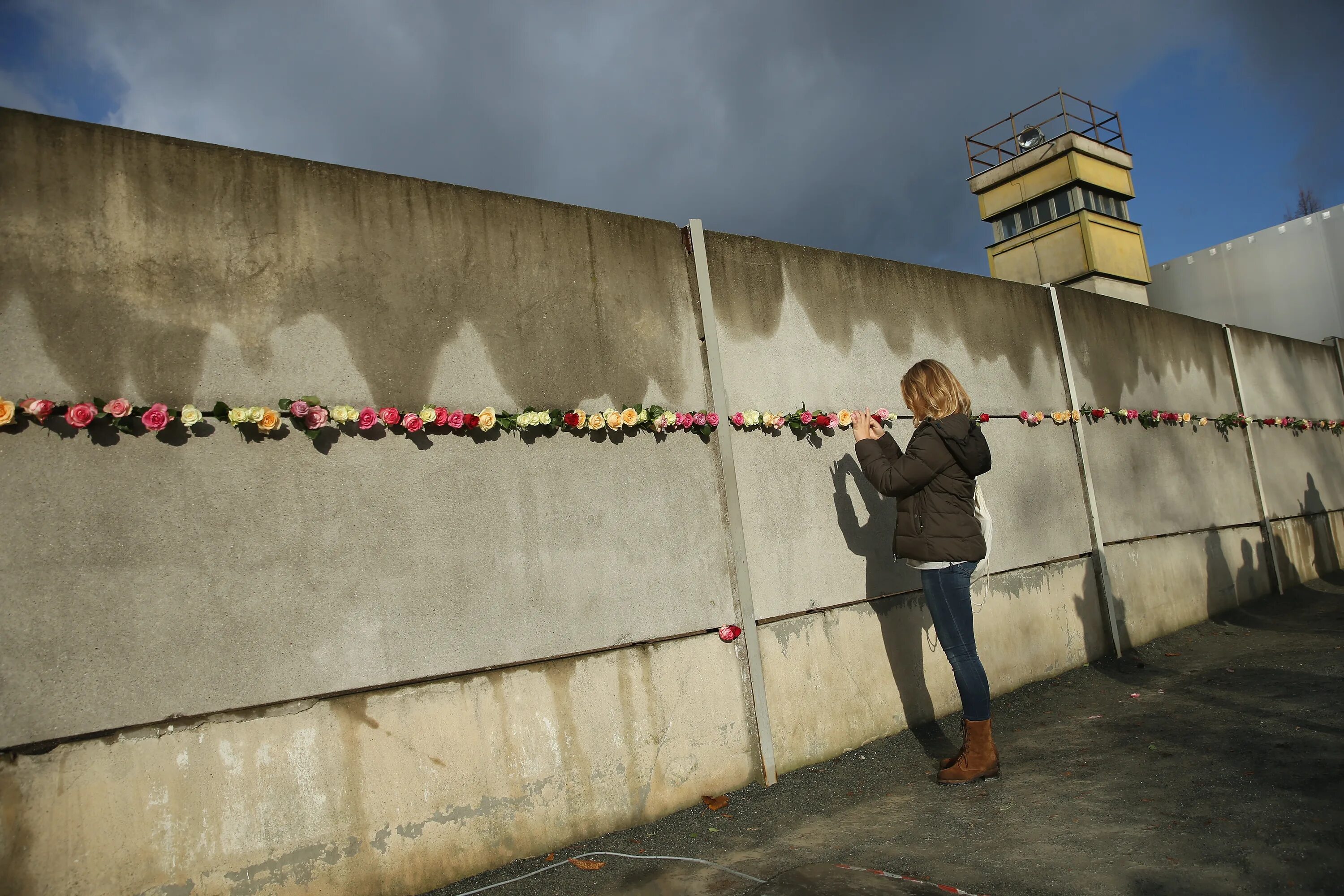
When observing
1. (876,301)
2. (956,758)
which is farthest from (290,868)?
(876,301)

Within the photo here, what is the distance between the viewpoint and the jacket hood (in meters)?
3.70

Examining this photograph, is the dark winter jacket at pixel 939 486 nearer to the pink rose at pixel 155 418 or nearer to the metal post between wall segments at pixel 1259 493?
the pink rose at pixel 155 418

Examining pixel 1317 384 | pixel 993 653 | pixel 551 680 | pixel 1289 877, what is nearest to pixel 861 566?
pixel 993 653

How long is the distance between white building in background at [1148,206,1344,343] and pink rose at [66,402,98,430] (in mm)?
14558

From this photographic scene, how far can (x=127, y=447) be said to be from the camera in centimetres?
272

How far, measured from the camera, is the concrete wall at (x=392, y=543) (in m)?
2.62

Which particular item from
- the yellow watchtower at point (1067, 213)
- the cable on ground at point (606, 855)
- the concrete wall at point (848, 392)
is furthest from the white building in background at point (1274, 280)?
the cable on ground at point (606, 855)

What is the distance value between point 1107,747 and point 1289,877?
168 centimetres

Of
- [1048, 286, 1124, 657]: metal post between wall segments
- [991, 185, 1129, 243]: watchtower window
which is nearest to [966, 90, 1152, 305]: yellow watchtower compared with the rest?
[991, 185, 1129, 243]: watchtower window

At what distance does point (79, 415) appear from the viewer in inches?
103

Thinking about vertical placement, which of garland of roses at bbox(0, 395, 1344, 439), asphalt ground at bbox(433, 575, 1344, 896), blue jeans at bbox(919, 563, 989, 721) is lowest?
asphalt ground at bbox(433, 575, 1344, 896)

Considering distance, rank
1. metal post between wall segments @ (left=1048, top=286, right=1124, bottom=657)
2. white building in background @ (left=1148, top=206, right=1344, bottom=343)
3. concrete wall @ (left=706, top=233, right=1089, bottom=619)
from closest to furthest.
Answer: concrete wall @ (left=706, top=233, right=1089, bottom=619) → metal post between wall segments @ (left=1048, top=286, right=1124, bottom=657) → white building in background @ (left=1148, top=206, right=1344, bottom=343)

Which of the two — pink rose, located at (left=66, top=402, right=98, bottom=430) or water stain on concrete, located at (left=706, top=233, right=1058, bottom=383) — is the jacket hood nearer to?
water stain on concrete, located at (left=706, top=233, right=1058, bottom=383)

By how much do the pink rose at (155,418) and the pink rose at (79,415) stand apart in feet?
0.45
